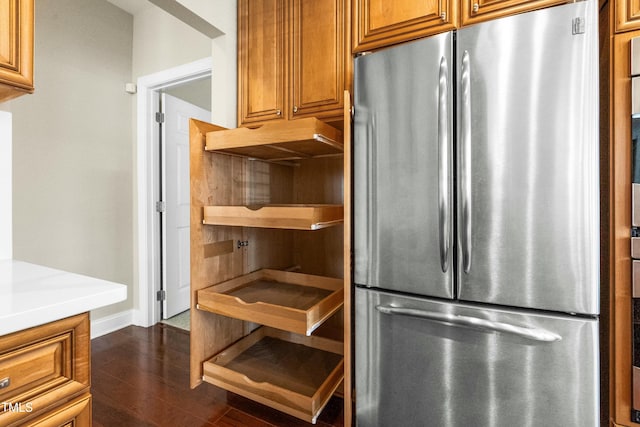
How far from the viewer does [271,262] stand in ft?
→ 6.80

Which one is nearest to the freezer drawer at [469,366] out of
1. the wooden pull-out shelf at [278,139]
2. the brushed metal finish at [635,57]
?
the wooden pull-out shelf at [278,139]

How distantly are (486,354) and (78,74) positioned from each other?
3.25 meters

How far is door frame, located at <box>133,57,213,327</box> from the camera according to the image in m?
2.77

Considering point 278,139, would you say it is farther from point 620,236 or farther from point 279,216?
point 620,236

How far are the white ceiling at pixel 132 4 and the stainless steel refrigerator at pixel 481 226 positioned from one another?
2.40 meters

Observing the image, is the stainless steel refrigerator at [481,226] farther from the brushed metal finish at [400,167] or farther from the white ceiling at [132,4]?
the white ceiling at [132,4]

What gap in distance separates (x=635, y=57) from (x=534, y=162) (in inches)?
17.9

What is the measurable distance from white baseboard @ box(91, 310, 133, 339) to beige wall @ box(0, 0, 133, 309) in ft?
0.29

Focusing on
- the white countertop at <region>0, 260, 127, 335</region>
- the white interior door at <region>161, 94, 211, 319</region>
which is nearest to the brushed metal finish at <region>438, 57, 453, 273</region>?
the white countertop at <region>0, 260, 127, 335</region>

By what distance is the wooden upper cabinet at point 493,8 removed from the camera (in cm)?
124

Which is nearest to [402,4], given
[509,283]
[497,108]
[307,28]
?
[307,28]

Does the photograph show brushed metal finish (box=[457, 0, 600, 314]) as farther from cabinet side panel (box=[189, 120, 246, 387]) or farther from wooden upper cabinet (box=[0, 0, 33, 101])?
wooden upper cabinet (box=[0, 0, 33, 101])

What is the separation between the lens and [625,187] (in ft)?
3.40

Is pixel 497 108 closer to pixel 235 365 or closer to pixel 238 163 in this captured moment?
pixel 238 163
